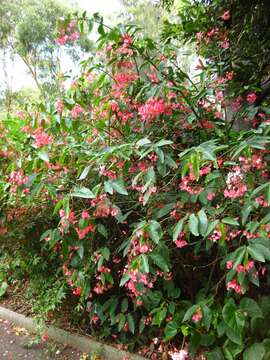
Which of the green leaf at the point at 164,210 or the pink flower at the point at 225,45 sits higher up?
the pink flower at the point at 225,45

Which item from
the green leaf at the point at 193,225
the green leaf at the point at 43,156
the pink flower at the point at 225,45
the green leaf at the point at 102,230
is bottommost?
the green leaf at the point at 102,230

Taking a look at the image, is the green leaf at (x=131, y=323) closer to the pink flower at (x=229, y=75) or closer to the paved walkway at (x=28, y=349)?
the paved walkway at (x=28, y=349)

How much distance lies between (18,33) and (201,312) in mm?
14468

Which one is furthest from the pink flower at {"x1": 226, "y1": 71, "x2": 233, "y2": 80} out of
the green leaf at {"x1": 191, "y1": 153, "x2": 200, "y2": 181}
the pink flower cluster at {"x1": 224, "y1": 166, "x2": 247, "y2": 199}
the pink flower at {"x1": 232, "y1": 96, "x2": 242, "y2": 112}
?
the green leaf at {"x1": 191, "y1": 153, "x2": 200, "y2": 181}

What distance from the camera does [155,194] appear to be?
2.04 m

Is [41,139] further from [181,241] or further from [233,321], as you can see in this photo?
[233,321]

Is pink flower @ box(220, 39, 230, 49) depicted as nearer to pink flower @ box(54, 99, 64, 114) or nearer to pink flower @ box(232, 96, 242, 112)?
pink flower @ box(232, 96, 242, 112)

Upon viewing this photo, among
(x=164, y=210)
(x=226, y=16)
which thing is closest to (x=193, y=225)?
(x=164, y=210)

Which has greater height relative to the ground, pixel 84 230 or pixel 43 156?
pixel 43 156

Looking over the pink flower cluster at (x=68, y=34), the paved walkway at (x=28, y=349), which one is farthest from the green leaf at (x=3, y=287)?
the pink flower cluster at (x=68, y=34)

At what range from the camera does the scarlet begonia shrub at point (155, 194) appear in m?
1.67

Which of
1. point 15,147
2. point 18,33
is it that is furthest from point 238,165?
point 18,33

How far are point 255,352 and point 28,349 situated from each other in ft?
5.98

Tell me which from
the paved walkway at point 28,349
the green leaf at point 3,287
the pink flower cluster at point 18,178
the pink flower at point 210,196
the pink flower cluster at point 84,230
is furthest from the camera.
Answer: the green leaf at point 3,287
